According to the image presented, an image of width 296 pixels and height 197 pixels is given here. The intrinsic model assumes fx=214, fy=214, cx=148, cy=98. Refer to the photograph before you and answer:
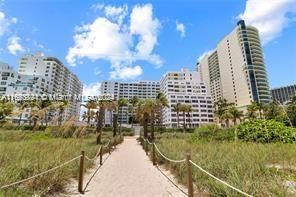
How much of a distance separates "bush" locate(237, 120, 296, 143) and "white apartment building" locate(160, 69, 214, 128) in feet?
272

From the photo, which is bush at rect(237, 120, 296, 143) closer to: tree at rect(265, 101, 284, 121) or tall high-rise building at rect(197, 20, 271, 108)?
tree at rect(265, 101, 284, 121)

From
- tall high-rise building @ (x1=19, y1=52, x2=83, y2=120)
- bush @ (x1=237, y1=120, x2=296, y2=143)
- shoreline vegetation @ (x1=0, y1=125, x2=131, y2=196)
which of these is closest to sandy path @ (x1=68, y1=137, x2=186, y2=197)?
shoreline vegetation @ (x1=0, y1=125, x2=131, y2=196)

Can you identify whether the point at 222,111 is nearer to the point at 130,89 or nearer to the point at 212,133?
the point at 212,133

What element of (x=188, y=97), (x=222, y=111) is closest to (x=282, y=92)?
(x=188, y=97)

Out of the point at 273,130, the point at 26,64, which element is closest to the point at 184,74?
the point at 26,64

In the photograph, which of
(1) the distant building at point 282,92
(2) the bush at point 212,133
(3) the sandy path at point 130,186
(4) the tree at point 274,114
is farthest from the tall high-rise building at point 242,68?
(3) the sandy path at point 130,186

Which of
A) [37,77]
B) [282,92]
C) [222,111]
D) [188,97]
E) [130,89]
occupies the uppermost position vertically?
[130,89]

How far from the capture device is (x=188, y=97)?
110 metres

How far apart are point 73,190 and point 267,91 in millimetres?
108779

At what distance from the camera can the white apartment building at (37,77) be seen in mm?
80312

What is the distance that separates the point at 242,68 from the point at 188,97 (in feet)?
93.8

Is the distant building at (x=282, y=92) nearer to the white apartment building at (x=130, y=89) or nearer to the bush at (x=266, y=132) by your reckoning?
the white apartment building at (x=130, y=89)

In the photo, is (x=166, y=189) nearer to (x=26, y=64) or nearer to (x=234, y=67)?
(x=26, y=64)

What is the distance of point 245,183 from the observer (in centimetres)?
400
